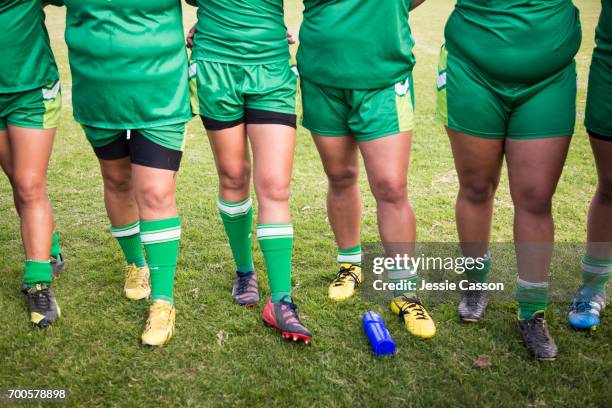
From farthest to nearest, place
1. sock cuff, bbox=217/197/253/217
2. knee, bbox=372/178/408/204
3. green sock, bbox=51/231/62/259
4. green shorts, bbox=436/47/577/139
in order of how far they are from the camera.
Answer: green sock, bbox=51/231/62/259
sock cuff, bbox=217/197/253/217
knee, bbox=372/178/408/204
green shorts, bbox=436/47/577/139

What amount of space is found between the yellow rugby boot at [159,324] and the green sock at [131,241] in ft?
1.92

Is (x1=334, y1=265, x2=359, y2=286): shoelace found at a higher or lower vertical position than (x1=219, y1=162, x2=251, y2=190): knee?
lower

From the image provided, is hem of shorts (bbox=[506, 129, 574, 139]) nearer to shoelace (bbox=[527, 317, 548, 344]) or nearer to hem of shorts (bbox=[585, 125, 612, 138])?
hem of shorts (bbox=[585, 125, 612, 138])

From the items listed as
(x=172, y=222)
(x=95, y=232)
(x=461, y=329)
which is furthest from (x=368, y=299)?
(x=95, y=232)

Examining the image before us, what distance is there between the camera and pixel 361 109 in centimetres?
313

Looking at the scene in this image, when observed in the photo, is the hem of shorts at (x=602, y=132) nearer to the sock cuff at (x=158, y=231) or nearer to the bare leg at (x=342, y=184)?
the bare leg at (x=342, y=184)

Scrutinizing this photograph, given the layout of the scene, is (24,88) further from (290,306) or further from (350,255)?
(350,255)

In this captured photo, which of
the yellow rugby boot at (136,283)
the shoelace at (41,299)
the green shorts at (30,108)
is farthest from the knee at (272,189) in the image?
the shoelace at (41,299)

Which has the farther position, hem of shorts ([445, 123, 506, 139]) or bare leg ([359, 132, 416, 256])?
bare leg ([359, 132, 416, 256])

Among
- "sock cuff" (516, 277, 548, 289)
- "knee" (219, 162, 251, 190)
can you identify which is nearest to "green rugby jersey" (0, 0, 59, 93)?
"knee" (219, 162, 251, 190)

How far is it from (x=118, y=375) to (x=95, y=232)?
2.00 metres

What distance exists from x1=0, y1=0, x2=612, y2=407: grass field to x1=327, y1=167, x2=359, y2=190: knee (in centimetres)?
68

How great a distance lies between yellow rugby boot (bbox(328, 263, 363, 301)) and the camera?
3.69m

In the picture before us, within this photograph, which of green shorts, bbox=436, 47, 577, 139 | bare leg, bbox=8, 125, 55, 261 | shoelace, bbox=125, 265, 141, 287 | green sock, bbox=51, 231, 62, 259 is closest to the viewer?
green shorts, bbox=436, 47, 577, 139
